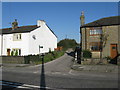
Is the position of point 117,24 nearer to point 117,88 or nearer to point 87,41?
point 87,41

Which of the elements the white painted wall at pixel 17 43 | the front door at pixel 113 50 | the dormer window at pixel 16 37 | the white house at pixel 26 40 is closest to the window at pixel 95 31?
the front door at pixel 113 50

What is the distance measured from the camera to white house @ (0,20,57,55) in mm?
27069

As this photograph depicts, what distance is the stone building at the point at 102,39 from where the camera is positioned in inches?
826

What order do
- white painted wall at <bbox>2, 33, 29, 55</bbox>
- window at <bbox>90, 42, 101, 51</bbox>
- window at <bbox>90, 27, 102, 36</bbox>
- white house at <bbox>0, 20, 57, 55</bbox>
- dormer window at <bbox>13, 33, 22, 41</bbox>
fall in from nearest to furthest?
window at <bbox>90, 42, 101, 51</bbox> → window at <bbox>90, 27, 102, 36</bbox> → white painted wall at <bbox>2, 33, 29, 55</bbox> → white house at <bbox>0, 20, 57, 55</bbox> → dormer window at <bbox>13, 33, 22, 41</bbox>

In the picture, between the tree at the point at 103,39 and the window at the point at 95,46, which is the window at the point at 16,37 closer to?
the window at the point at 95,46

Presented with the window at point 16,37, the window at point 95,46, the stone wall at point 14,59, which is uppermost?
the window at point 16,37

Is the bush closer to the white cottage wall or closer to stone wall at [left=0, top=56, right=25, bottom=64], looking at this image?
stone wall at [left=0, top=56, right=25, bottom=64]

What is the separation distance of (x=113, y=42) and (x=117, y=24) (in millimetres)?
2706

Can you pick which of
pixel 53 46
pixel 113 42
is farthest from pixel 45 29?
pixel 113 42

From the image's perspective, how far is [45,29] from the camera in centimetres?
Answer: 3294

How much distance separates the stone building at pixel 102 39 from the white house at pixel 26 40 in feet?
34.2

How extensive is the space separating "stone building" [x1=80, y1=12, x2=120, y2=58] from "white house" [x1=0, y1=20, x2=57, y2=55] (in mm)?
10418

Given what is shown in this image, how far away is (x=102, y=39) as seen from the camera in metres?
21.6

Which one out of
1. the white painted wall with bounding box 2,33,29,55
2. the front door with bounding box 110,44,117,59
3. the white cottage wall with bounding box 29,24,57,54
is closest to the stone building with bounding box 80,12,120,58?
the front door with bounding box 110,44,117,59
